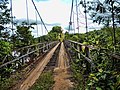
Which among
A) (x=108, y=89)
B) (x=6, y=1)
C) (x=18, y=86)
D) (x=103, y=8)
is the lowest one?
(x=18, y=86)

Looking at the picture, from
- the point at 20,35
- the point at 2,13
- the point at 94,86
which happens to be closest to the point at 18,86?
the point at 94,86

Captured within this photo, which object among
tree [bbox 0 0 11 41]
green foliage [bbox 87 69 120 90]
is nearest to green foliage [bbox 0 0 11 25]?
tree [bbox 0 0 11 41]

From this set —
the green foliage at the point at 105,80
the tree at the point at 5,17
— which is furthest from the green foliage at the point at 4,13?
the green foliage at the point at 105,80

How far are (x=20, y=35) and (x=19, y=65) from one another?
676 cm

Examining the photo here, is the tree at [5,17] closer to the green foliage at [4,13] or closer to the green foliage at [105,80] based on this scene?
the green foliage at [4,13]

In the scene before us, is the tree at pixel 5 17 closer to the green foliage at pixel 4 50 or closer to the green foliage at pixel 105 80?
the green foliage at pixel 4 50

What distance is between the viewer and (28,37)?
18.3 m

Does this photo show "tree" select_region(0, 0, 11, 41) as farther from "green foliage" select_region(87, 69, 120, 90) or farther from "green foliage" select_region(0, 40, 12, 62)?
"green foliage" select_region(87, 69, 120, 90)

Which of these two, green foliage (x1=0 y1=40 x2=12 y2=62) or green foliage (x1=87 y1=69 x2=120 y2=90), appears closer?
green foliage (x1=87 y1=69 x2=120 y2=90)

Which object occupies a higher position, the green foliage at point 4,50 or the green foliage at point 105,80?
the green foliage at point 4,50

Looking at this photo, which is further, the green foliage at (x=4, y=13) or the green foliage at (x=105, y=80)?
the green foliage at (x=4, y=13)

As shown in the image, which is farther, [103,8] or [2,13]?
[2,13]

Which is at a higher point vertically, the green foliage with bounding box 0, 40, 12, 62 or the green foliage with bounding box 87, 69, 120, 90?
the green foliage with bounding box 0, 40, 12, 62

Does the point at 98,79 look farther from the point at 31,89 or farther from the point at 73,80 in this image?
the point at 73,80
